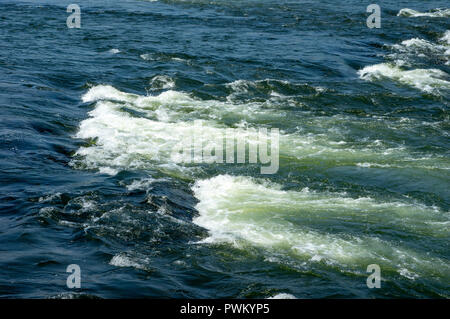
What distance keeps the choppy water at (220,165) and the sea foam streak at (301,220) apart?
4cm

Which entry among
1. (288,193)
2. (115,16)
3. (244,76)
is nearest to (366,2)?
(115,16)

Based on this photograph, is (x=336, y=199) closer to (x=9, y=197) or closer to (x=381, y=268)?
(x=381, y=268)

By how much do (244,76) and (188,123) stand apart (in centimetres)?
494

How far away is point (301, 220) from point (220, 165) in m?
3.29

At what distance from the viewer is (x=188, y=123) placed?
1698cm

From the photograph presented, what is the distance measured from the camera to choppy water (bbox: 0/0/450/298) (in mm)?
9531

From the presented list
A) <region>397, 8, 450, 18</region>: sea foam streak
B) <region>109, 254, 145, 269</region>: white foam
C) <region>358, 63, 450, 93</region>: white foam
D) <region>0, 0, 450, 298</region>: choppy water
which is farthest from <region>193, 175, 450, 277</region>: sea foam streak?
<region>397, 8, 450, 18</region>: sea foam streak

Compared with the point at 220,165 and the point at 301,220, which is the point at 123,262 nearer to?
the point at 301,220

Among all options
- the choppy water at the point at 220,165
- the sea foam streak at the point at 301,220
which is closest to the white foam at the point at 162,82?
the choppy water at the point at 220,165

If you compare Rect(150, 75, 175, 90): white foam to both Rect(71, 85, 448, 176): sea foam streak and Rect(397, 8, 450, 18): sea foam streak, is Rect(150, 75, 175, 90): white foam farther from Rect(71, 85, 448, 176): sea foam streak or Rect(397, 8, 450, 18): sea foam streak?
Rect(397, 8, 450, 18): sea foam streak

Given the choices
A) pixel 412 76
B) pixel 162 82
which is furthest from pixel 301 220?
pixel 412 76

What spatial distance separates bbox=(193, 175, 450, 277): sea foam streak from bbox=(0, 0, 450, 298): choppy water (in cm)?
4
